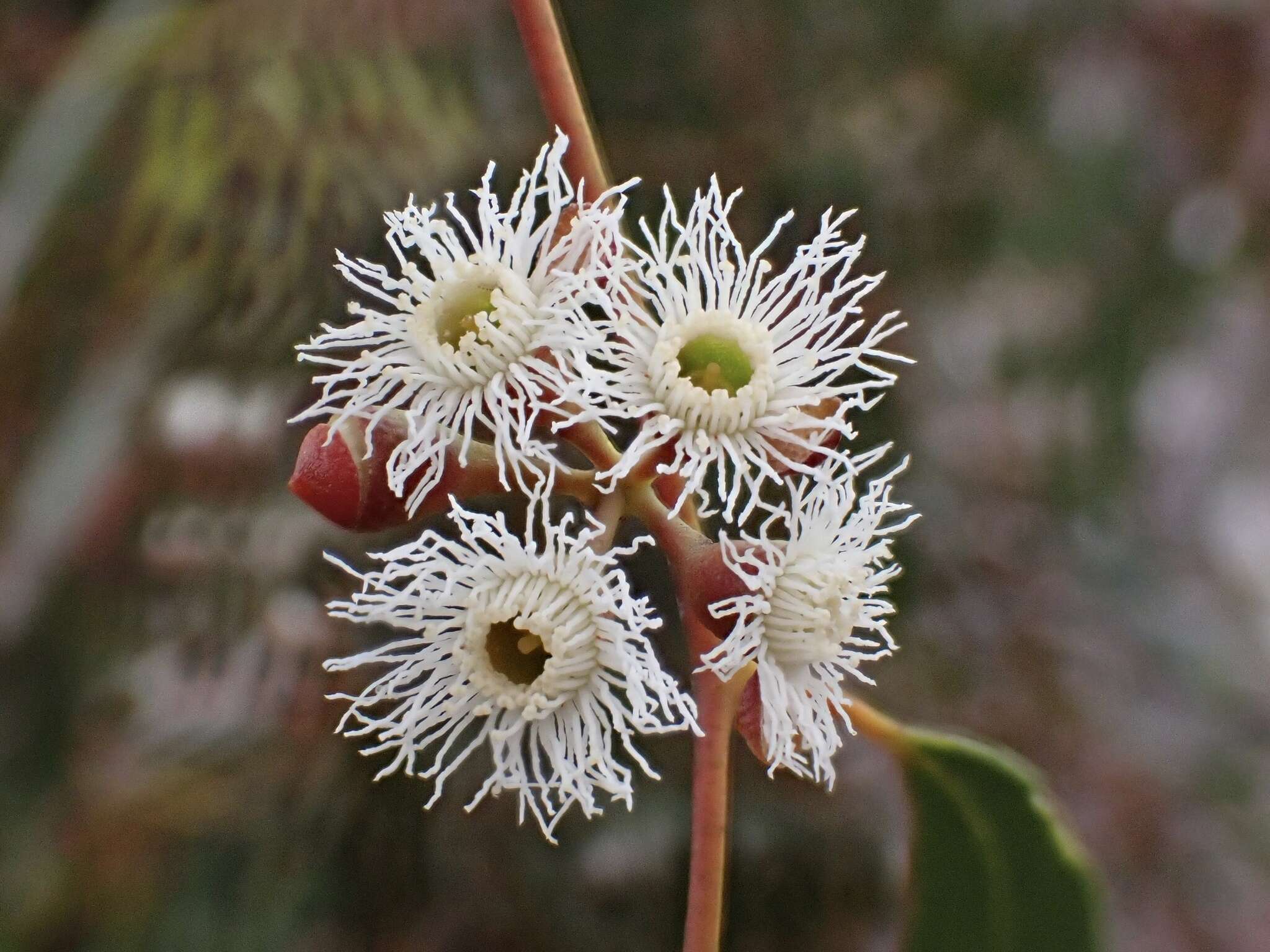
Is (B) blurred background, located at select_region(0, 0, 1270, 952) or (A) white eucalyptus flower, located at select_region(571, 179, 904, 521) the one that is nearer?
(A) white eucalyptus flower, located at select_region(571, 179, 904, 521)

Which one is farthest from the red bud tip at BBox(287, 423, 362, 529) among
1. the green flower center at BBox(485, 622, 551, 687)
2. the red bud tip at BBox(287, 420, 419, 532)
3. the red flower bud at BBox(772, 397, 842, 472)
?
the red flower bud at BBox(772, 397, 842, 472)

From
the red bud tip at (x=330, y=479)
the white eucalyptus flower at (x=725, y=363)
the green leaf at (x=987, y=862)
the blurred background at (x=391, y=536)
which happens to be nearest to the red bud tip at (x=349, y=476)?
the red bud tip at (x=330, y=479)

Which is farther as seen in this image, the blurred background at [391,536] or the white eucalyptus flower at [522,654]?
the blurred background at [391,536]

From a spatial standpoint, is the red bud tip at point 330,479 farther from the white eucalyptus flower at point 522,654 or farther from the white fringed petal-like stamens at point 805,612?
the white fringed petal-like stamens at point 805,612

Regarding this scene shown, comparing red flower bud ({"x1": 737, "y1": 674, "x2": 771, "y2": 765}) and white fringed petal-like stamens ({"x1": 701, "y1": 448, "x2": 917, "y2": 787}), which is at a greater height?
white fringed petal-like stamens ({"x1": 701, "y1": 448, "x2": 917, "y2": 787})

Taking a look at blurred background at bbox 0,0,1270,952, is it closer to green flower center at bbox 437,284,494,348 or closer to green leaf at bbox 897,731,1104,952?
green leaf at bbox 897,731,1104,952

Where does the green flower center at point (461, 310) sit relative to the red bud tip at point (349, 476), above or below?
above

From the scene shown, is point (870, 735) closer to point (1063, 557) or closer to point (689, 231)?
point (689, 231)
